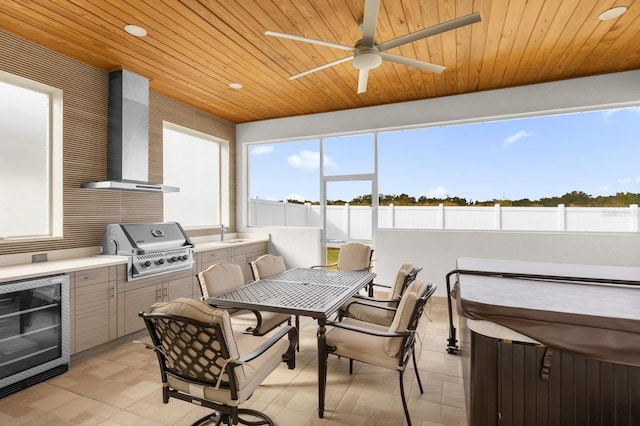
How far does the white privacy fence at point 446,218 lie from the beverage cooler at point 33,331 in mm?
3644

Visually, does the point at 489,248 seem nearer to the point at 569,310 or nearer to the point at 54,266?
the point at 569,310

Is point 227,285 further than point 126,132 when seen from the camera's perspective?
No

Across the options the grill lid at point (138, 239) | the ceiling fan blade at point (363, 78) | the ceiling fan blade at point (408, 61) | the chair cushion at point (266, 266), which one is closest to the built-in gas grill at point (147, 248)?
the grill lid at point (138, 239)

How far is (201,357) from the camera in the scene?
1.55m

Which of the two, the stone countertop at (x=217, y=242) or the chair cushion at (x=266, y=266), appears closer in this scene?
the chair cushion at (x=266, y=266)

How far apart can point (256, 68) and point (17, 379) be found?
3.63 meters

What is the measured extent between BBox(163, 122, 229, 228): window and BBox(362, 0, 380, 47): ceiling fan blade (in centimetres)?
350

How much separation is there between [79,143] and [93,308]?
1804mm

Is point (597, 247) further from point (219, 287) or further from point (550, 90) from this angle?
point (219, 287)

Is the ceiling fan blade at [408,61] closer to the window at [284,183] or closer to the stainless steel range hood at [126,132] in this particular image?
the window at [284,183]

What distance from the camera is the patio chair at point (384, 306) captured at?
8.96 ft

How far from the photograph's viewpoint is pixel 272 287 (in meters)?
2.78

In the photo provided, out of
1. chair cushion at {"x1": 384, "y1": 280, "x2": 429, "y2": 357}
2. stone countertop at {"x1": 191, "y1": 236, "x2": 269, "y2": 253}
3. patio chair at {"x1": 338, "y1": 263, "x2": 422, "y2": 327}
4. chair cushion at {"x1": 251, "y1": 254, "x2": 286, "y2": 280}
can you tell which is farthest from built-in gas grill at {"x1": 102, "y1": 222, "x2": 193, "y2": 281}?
chair cushion at {"x1": 384, "y1": 280, "x2": 429, "y2": 357}

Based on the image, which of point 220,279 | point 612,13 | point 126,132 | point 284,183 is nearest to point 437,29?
point 612,13
